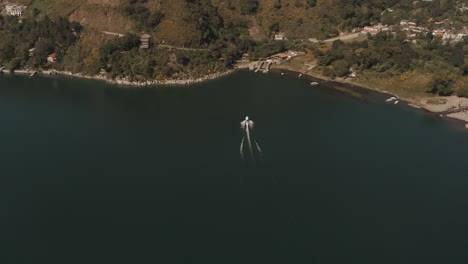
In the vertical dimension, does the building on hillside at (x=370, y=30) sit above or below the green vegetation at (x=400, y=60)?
above

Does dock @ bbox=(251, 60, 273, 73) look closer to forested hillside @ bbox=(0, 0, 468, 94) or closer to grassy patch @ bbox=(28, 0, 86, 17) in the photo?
forested hillside @ bbox=(0, 0, 468, 94)

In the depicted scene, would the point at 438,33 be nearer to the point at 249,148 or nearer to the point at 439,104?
the point at 439,104

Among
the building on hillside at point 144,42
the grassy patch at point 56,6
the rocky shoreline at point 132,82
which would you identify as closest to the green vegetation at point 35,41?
the rocky shoreline at point 132,82

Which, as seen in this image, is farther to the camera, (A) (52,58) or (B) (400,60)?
(A) (52,58)

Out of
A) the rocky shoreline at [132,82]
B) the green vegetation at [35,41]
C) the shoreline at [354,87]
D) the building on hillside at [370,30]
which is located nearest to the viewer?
the shoreline at [354,87]

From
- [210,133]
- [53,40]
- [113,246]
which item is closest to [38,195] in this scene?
[113,246]

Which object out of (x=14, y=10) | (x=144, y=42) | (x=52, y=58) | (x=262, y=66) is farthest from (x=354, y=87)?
(x=14, y=10)

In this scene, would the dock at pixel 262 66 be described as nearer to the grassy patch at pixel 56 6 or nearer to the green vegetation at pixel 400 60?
the green vegetation at pixel 400 60

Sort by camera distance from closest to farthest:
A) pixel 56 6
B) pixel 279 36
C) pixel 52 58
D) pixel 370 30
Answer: pixel 52 58 < pixel 279 36 < pixel 370 30 < pixel 56 6

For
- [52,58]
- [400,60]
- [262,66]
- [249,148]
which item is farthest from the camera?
[52,58]

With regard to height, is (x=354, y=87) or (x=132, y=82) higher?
(x=354, y=87)

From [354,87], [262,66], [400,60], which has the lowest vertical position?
[354,87]

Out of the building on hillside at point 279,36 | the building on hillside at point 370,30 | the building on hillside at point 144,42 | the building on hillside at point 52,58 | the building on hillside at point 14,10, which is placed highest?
the building on hillside at point 370,30
